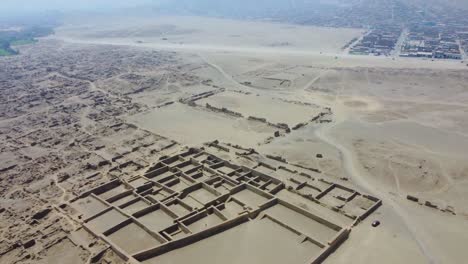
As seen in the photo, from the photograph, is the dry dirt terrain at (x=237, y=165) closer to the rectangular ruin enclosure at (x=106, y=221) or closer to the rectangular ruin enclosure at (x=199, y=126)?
the rectangular ruin enclosure at (x=106, y=221)

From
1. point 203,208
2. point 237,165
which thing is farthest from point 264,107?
point 203,208

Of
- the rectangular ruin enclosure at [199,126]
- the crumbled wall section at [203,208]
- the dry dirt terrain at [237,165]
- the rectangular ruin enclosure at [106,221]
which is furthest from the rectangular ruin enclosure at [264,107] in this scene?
the rectangular ruin enclosure at [106,221]

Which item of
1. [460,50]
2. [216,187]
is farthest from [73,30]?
[216,187]

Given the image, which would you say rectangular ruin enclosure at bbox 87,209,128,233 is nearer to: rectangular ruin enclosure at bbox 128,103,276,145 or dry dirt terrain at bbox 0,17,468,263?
dry dirt terrain at bbox 0,17,468,263

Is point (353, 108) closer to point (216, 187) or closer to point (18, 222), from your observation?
point (216, 187)

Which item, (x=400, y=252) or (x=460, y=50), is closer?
(x=400, y=252)

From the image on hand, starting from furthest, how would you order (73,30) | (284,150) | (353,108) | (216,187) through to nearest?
(73,30) < (353,108) < (284,150) < (216,187)
